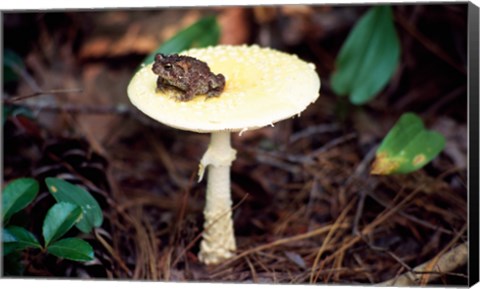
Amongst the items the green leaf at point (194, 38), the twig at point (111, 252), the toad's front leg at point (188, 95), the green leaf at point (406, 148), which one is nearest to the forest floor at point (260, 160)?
the twig at point (111, 252)

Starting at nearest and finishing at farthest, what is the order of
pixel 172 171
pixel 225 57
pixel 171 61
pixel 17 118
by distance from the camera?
pixel 171 61 → pixel 225 57 → pixel 17 118 → pixel 172 171

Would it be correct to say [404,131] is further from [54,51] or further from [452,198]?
[54,51]

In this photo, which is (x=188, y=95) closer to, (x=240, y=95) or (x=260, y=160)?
(x=240, y=95)

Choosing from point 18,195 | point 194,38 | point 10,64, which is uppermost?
point 194,38

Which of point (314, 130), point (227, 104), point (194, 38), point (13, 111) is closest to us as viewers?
point (227, 104)

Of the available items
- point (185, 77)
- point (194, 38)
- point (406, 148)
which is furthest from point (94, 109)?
point (406, 148)

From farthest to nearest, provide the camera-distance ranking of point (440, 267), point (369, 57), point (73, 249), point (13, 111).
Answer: point (369, 57)
point (13, 111)
point (440, 267)
point (73, 249)

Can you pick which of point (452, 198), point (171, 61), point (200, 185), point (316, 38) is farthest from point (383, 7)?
point (171, 61)
